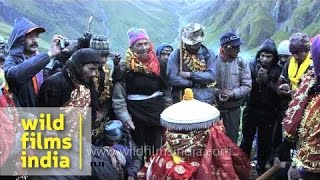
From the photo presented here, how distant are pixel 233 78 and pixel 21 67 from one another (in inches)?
93.6

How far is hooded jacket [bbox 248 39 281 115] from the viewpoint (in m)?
5.36

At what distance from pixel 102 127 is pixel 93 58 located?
801 mm

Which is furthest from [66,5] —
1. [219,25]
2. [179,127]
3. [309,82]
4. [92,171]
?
[309,82]

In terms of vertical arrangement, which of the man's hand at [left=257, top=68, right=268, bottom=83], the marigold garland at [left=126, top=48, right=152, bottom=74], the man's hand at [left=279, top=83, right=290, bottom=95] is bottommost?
the man's hand at [left=279, top=83, right=290, bottom=95]

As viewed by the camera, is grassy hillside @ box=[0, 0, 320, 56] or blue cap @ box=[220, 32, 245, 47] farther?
grassy hillside @ box=[0, 0, 320, 56]

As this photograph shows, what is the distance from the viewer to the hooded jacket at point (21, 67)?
386cm

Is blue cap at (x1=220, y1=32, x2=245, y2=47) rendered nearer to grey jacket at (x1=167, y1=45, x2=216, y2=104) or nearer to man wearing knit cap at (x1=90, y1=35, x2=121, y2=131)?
grey jacket at (x1=167, y1=45, x2=216, y2=104)

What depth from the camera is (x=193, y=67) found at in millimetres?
5098

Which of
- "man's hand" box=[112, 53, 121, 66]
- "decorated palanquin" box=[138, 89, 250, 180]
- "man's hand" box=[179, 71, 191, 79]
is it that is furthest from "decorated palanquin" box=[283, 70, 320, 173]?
"man's hand" box=[112, 53, 121, 66]

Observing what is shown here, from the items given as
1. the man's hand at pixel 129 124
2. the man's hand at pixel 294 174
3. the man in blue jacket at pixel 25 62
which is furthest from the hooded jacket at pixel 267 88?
the man in blue jacket at pixel 25 62

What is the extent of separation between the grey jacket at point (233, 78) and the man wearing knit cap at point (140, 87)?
2.18 ft

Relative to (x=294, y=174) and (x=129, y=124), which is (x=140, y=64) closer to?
(x=129, y=124)

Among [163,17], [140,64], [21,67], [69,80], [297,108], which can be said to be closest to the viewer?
[297,108]

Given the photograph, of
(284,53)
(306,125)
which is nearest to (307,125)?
(306,125)
